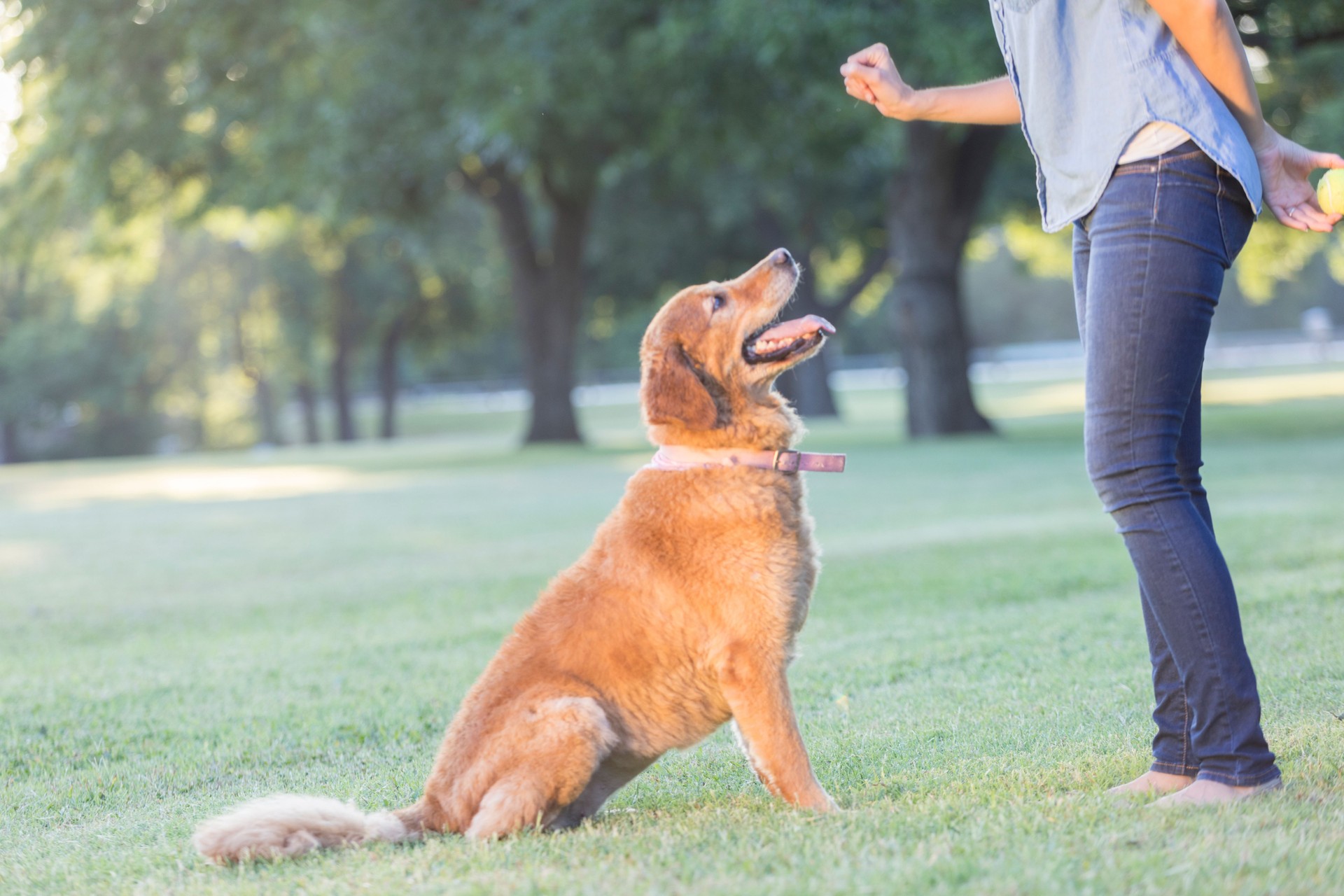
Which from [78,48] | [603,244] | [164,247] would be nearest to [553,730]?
[78,48]

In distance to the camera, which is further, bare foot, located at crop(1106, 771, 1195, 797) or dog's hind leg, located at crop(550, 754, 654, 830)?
dog's hind leg, located at crop(550, 754, 654, 830)

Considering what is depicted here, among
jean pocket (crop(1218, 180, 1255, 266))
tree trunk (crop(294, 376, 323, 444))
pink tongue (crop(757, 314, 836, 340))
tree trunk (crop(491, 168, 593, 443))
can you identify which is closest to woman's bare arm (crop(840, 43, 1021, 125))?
pink tongue (crop(757, 314, 836, 340))

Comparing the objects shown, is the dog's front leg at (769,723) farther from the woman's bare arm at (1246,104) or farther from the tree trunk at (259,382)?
the tree trunk at (259,382)

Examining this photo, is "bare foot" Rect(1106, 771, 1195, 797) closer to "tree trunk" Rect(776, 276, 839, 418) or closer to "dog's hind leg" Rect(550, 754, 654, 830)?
"dog's hind leg" Rect(550, 754, 654, 830)

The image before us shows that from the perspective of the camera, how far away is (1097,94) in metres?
3.26

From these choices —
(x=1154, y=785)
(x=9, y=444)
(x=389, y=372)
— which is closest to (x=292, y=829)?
(x=1154, y=785)

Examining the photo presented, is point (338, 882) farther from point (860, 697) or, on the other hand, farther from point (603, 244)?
point (603, 244)

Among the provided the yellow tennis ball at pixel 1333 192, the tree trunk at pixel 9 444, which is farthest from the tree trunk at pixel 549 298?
the tree trunk at pixel 9 444

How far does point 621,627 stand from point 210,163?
971 inches

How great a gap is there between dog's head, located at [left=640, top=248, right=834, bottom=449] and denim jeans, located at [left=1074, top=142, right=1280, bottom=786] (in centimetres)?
95

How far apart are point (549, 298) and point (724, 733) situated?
23944mm

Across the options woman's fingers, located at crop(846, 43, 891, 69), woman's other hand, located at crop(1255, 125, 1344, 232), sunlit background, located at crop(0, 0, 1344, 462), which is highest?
sunlit background, located at crop(0, 0, 1344, 462)

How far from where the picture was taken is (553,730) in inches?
134

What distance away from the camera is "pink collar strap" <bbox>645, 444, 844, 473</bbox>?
3873 mm
